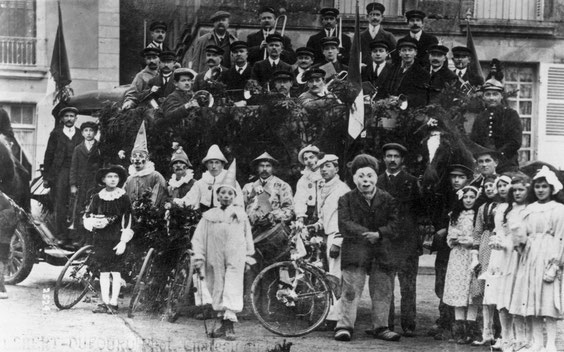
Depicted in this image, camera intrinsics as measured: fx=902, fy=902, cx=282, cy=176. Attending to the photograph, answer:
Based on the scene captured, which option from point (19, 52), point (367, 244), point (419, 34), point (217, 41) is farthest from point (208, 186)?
point (19, 52)

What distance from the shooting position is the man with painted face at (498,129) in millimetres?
9266

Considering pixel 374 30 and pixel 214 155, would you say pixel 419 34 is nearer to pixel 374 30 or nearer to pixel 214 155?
pixel 374 30

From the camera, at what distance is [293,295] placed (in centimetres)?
855

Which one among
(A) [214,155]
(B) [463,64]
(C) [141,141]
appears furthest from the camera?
(B) [463,64]

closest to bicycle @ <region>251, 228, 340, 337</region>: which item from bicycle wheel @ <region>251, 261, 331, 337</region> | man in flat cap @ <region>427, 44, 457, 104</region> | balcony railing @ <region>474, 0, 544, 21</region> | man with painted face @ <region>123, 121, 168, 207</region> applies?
bicycle wheel @ <region>251, 261, 331, 337</region>

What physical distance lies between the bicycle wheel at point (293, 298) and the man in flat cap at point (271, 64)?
108 inches

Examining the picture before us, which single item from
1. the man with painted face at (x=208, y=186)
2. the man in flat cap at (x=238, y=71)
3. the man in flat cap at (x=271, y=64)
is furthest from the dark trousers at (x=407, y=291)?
the man in flat cap at (x=238, y=71)

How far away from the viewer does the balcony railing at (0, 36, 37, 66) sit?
18156mm

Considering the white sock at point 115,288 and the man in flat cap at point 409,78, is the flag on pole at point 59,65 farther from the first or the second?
the man in flat cap at point 409,78

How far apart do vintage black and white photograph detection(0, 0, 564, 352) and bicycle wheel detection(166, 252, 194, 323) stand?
1 cm

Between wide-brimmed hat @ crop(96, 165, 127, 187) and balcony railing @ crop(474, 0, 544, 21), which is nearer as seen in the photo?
wide-brimmed hat @ crop(96, 165, 127, 187)

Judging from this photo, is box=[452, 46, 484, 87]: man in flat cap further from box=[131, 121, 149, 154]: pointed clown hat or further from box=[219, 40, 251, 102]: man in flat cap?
box=[131, 121, 149, 154]: pointed clown hat

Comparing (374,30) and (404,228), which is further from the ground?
(374,30)

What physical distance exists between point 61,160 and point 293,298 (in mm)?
4116
